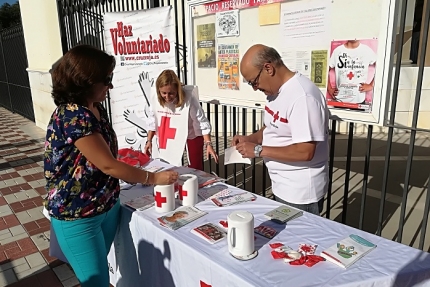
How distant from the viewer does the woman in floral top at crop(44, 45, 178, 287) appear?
4.38ft

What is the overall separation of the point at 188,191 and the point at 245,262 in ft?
1.77

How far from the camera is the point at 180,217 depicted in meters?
1.53

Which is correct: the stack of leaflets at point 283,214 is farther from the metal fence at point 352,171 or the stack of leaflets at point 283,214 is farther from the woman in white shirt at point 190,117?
the woman in white shirt at point 190,117

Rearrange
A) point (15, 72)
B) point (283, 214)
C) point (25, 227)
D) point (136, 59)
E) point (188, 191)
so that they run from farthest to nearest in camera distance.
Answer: point (15, 72), point (136, 59), point (25, 227), point (188, 191), point (283, 214)

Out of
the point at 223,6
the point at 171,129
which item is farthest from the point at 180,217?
the point at 223,6

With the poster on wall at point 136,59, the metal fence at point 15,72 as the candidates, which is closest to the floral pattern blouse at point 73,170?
the poster on wall at point 136,59

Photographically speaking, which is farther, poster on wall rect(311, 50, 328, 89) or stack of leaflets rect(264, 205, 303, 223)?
poster on wall rect(311, 50, 328, 89)

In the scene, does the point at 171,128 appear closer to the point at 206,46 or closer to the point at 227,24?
the point at 206,46

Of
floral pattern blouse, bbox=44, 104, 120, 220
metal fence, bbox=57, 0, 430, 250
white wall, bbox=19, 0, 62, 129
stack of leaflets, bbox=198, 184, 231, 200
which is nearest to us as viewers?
floral pattern blouse, bbox=44, 104, 120, 220

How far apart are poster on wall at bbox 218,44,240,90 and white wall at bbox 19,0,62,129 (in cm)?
457

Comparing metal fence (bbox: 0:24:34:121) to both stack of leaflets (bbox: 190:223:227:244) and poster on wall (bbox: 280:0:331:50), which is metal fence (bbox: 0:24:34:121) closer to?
poster on wall (bbox: 280:0:331:50)

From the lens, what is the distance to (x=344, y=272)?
3.66 feet

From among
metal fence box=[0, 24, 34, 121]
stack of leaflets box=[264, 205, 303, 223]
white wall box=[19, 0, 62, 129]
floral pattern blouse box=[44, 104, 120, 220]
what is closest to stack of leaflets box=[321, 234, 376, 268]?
stack of leaflets box=[264, 205, 303, 223]

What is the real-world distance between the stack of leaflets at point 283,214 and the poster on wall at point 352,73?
2.45ft
